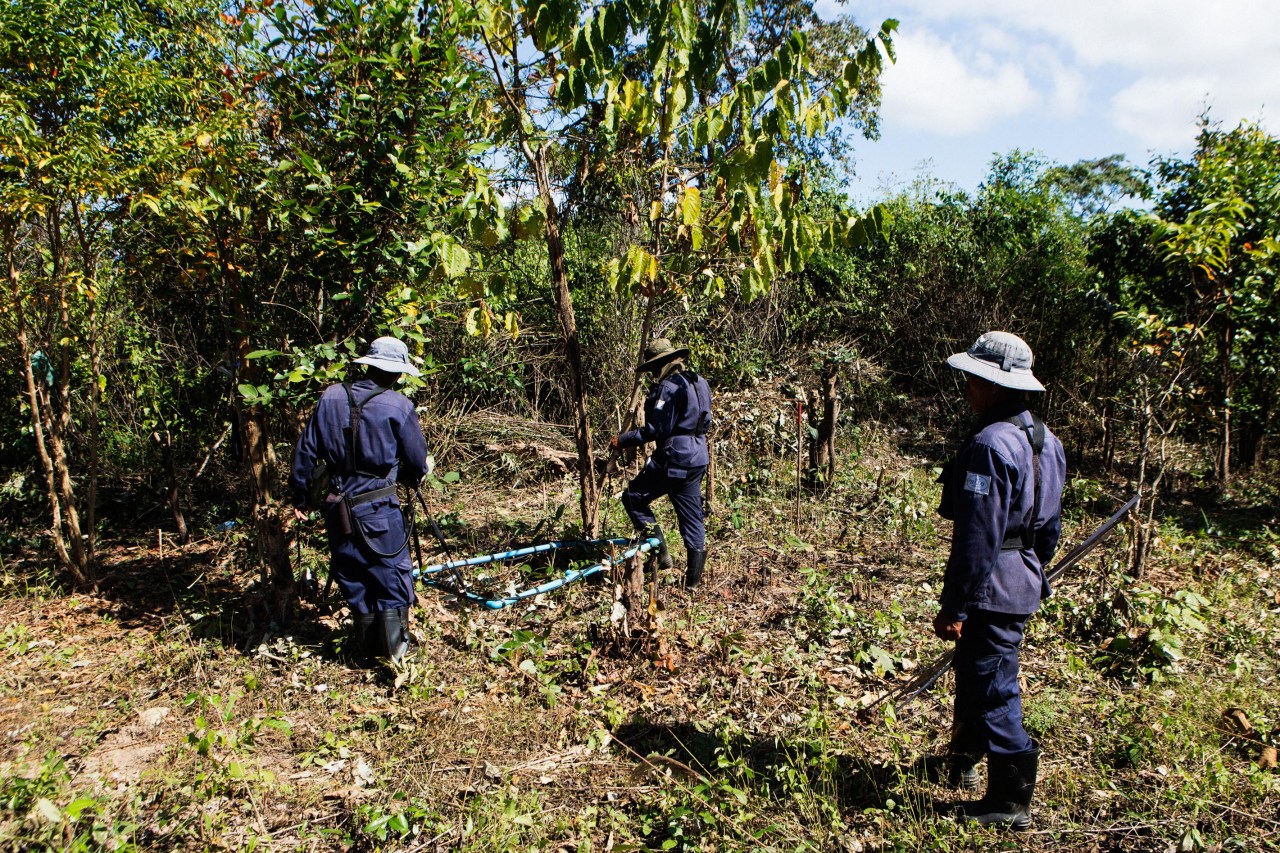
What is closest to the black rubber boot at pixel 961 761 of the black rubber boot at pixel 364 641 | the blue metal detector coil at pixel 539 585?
the blue metal detector coil at pixel 539 585

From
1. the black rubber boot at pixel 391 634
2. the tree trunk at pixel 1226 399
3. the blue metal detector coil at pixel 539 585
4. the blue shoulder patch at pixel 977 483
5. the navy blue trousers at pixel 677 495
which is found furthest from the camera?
the tree trunk at pixel 1226 399

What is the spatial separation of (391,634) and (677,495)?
2367 millimetres

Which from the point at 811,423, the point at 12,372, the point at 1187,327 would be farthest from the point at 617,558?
the point at 12,372

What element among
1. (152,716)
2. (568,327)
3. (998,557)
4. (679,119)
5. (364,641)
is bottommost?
(152,716)

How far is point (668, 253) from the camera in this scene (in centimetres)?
513

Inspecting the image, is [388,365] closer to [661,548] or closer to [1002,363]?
[661,548]

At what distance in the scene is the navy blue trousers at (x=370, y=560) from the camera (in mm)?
4320

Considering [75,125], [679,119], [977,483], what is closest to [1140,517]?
[977,483]

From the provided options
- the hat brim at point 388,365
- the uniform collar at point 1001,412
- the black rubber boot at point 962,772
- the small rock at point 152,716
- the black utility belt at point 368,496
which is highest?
the hat brim at point 388,365

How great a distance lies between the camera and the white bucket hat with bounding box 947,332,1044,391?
2.97m

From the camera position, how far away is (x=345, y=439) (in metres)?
4.29

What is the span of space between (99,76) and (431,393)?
462 centimetres

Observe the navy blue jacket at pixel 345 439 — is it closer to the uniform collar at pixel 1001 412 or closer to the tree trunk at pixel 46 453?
the tree trunk at pixel 46 453

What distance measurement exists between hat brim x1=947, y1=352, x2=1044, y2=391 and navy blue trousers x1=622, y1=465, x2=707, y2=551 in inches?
116
